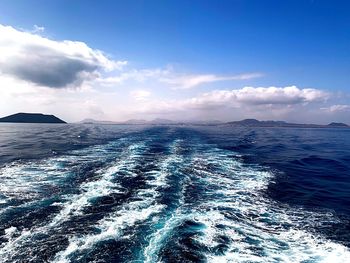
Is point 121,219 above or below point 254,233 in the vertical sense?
above

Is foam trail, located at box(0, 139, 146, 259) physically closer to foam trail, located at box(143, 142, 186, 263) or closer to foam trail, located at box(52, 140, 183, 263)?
foam trail, located at box(52, 140, 183, 263)

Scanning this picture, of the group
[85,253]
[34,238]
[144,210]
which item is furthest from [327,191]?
[34,238]

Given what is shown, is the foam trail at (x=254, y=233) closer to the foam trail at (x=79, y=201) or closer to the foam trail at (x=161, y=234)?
the foam trail at (x=161, y=234)

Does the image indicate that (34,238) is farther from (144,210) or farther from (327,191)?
(327,191)

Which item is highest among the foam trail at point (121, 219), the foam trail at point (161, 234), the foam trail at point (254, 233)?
the foam trail at point (121, 219)

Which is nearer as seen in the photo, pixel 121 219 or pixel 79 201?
pixel 121 219

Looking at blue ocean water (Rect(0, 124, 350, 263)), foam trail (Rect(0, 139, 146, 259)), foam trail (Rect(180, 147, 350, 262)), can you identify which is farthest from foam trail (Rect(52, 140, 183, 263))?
foam trail (Rect(180, 147, 350, 262))

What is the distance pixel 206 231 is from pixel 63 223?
31.1 ft

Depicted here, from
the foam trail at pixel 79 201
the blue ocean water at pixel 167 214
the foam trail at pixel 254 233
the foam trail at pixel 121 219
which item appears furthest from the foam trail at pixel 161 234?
the foam trail at pixel 79 201

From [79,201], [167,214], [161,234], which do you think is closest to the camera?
[161,234]

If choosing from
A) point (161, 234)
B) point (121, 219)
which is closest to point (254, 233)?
point (161, 234)

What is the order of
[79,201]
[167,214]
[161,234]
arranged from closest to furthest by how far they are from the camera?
[161,234], [167,214], [79,201]

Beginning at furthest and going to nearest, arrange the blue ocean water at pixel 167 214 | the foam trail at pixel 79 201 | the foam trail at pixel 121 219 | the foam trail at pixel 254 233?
the foam trail at pixel 254 233 < the blue ocean water at pixel 167 214 < the foam trail at pixel 79 201 < the foam trail at pixel 121 219

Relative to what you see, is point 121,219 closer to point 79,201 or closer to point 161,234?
point 161,234
